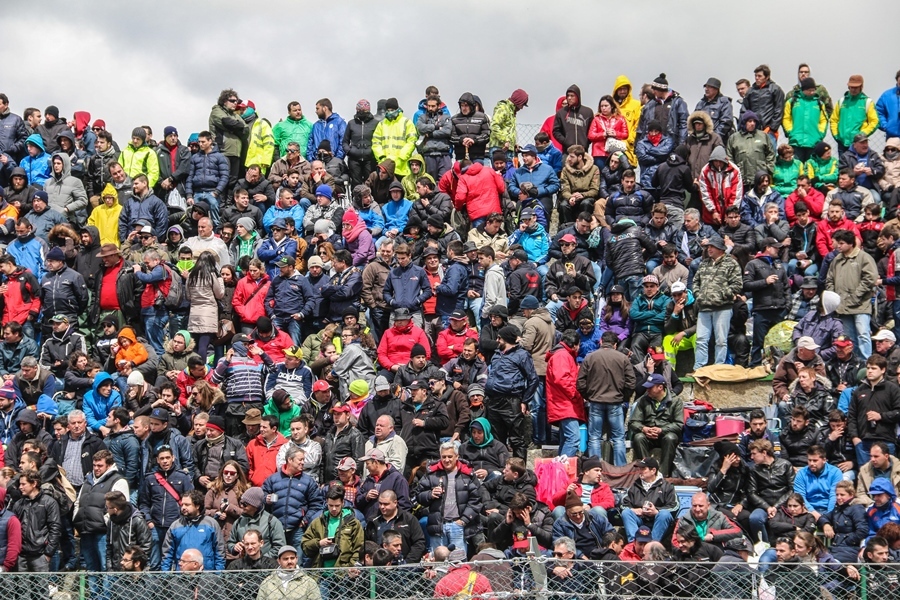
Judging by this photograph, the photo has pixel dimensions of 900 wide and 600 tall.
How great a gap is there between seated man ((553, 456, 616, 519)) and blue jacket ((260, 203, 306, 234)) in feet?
23.2

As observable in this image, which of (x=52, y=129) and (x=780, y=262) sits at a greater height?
(x=52, y=129)

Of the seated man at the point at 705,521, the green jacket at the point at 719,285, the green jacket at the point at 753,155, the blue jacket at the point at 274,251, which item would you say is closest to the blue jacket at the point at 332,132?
the blue jacket at the point at 274,251

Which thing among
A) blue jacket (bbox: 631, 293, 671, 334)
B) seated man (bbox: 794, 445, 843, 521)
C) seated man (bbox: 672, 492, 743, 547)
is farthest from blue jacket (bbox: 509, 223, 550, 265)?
seated man (bbox: 672, 492, 743, 547)

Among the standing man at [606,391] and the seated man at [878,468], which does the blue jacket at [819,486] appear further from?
the standing man at [606,391]

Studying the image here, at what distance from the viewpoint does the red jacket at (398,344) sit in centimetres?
1639

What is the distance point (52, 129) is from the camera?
837 inches

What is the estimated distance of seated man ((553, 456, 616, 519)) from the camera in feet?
44.7

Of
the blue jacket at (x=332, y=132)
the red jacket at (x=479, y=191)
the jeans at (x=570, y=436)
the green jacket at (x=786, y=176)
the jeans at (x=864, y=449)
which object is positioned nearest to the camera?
the jeans at (x=864, y=449)

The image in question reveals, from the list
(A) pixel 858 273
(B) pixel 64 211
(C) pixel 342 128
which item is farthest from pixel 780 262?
(B) pixel 64 211

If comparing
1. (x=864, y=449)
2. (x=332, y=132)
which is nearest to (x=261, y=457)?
(x=864, y=449)

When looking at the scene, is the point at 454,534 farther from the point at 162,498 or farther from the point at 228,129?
the point at 228,129

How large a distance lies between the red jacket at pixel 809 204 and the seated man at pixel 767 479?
18.5ft

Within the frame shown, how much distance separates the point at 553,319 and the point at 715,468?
3.48 metres

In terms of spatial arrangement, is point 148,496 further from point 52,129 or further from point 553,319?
point 52,129
